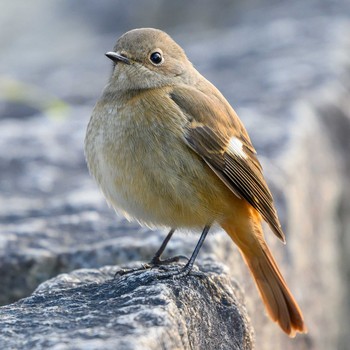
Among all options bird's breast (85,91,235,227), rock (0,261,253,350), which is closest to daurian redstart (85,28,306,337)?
bird's breast (85,91,235,227)

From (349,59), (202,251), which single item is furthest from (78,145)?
(349,59)

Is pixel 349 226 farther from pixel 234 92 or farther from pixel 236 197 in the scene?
pixel 236 197

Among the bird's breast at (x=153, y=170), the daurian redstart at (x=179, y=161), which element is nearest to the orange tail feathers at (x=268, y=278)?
the daurian redstart at (x=179, y=161)

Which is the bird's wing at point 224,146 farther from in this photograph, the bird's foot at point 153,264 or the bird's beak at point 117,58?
the bird's foot at point 153,264

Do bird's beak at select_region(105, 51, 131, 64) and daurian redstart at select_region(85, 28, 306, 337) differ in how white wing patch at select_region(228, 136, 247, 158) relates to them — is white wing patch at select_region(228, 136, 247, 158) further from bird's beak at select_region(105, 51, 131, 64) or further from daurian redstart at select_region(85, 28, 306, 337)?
bird's beak at select_region(105, 51, 131, 64)

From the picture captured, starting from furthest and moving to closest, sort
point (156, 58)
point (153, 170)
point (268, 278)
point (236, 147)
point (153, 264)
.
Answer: point (156, 58), point (236, 147), point (268, 278), point (153, 264), point (153, 170)

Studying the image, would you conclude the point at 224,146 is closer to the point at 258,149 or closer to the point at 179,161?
the point at 179,161

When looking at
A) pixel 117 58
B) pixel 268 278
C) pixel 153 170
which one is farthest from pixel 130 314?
pixel 117 58
